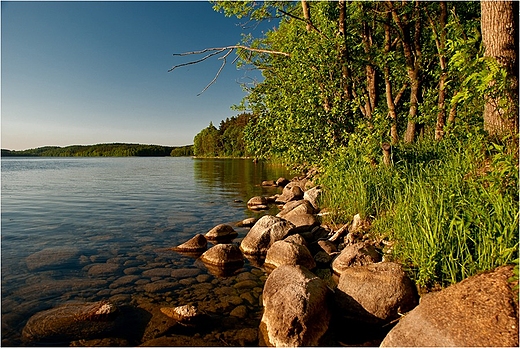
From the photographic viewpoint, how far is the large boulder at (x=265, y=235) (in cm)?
786

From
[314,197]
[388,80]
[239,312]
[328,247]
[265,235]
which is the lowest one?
[239,312]

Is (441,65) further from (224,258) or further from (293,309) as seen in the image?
(293,309)

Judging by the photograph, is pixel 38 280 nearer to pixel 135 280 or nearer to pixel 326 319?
pixel 135 280

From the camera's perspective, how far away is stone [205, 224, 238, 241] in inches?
363

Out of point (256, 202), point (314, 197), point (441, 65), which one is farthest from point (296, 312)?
point (441, 65)

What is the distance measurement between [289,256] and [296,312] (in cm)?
235

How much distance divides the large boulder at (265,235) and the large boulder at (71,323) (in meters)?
3.48

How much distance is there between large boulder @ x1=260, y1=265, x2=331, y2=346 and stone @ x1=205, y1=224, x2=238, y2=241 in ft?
14.4

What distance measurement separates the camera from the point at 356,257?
20.0 feet

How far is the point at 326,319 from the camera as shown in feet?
15.2

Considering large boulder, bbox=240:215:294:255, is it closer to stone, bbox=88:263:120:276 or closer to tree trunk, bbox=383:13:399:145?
stone, bbox=88:263:120:276

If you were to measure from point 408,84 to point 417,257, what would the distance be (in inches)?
428

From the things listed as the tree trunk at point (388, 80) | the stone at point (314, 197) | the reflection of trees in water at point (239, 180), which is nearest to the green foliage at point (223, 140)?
the reflection of trees in water at point (239, 180)

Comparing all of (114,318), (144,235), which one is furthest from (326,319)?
(144,235)
